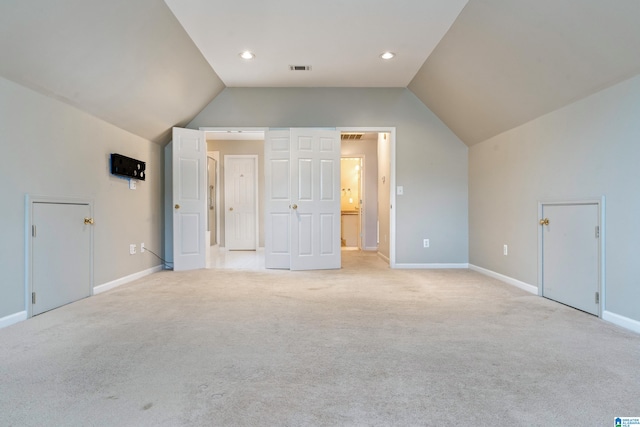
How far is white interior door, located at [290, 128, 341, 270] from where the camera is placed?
16.0 feet

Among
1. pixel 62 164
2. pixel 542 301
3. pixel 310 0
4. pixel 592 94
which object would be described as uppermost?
pixel 310 0

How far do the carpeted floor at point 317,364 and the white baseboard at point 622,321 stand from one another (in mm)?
92

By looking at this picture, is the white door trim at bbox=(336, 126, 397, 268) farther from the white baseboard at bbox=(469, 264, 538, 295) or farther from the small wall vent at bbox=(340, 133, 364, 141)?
the small wall vent at bbox=(340, 133, 364, 141)

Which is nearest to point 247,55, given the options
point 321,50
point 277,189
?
point 321,50

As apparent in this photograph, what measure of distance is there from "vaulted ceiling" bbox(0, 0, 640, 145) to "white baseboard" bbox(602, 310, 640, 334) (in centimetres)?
174

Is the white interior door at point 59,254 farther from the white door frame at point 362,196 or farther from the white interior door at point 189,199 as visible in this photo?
the white door frame at point 362,196

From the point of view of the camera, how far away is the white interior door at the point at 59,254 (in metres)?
2.72

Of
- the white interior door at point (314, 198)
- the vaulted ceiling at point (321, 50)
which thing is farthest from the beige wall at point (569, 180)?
the white interior door at point (314, 198)

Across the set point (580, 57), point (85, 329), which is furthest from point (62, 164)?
point (580, 57)

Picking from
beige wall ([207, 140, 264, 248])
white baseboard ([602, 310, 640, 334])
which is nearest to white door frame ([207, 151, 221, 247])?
beige wall ([207, 140, 264, 248])

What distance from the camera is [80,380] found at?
1.64 meters

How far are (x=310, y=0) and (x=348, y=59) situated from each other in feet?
4.05

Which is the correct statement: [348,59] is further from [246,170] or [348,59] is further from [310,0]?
[246,170]

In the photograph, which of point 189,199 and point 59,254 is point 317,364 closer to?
point 59,254
